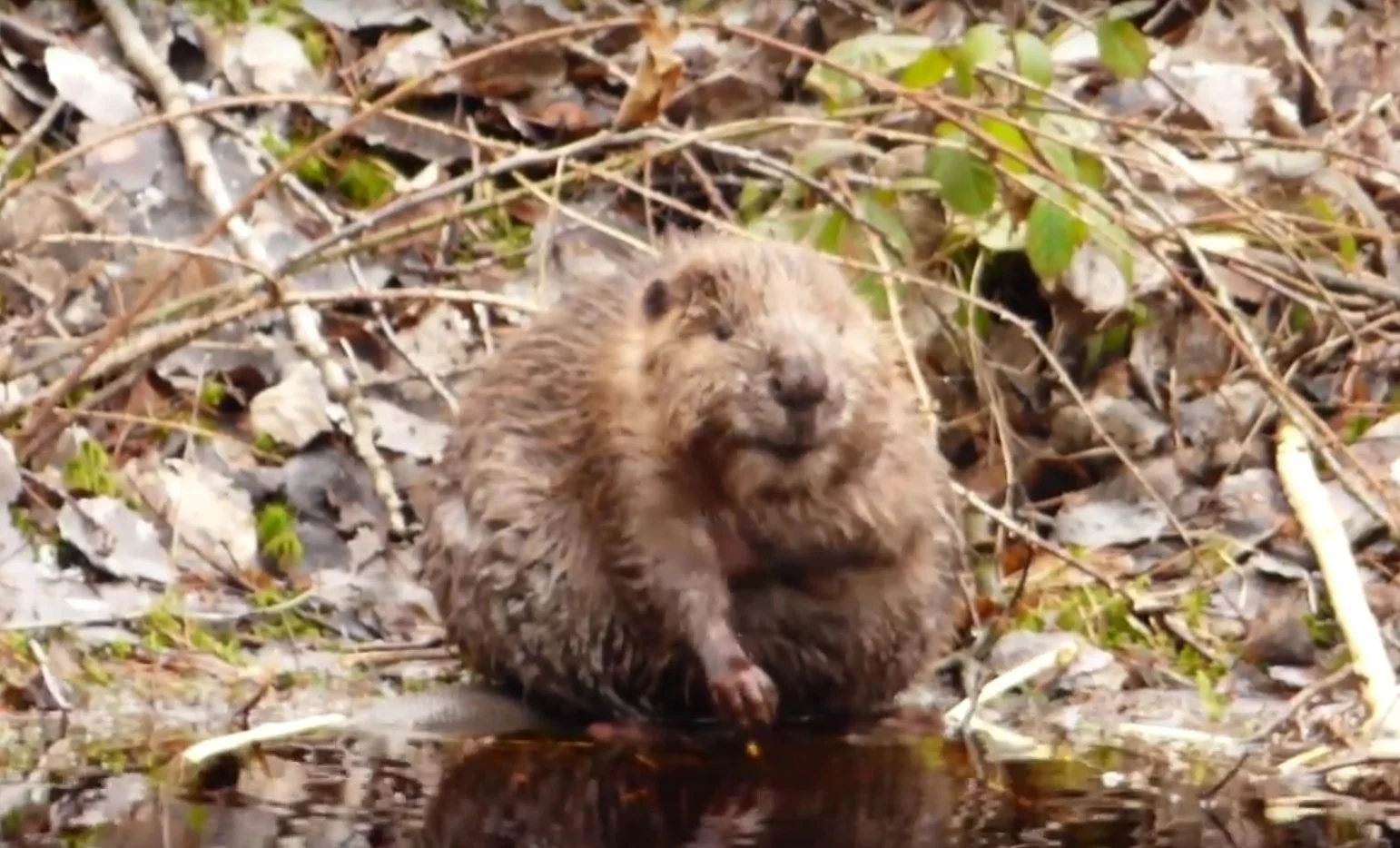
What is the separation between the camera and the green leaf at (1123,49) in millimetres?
4133

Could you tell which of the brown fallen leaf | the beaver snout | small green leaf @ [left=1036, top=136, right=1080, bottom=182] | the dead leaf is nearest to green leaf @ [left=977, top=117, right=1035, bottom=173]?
small green leaf @ [left=1036, top=136, right=1080, bottom=182]

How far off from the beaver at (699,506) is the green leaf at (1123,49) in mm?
990

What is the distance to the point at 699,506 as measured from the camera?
10.3ft

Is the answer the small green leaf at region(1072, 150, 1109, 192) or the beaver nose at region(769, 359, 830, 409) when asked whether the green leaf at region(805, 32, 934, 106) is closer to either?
the small green leaf at region(1072, 150, 1109, 192)

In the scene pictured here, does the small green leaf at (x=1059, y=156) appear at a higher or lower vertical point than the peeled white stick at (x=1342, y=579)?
higher

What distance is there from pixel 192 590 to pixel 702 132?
1.10m

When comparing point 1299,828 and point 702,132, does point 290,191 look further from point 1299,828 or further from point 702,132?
point 1299,828

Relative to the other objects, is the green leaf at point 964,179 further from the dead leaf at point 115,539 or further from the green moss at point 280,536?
the dead leaf at point 115,539

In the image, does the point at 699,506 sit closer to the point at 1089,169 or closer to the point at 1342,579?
the point at 1342,579

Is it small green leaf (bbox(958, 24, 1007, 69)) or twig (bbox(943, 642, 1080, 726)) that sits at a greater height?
small green leaf (bbox(958, 24, 1007, 69))

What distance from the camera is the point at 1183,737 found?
128 inches

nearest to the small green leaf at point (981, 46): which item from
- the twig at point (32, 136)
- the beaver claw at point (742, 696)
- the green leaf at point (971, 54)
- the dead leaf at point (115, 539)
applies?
the green leaf at point (971, 54)

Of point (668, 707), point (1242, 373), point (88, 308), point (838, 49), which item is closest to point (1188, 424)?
point (1242, 373)

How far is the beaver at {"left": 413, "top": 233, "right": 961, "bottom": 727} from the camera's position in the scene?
303cm
